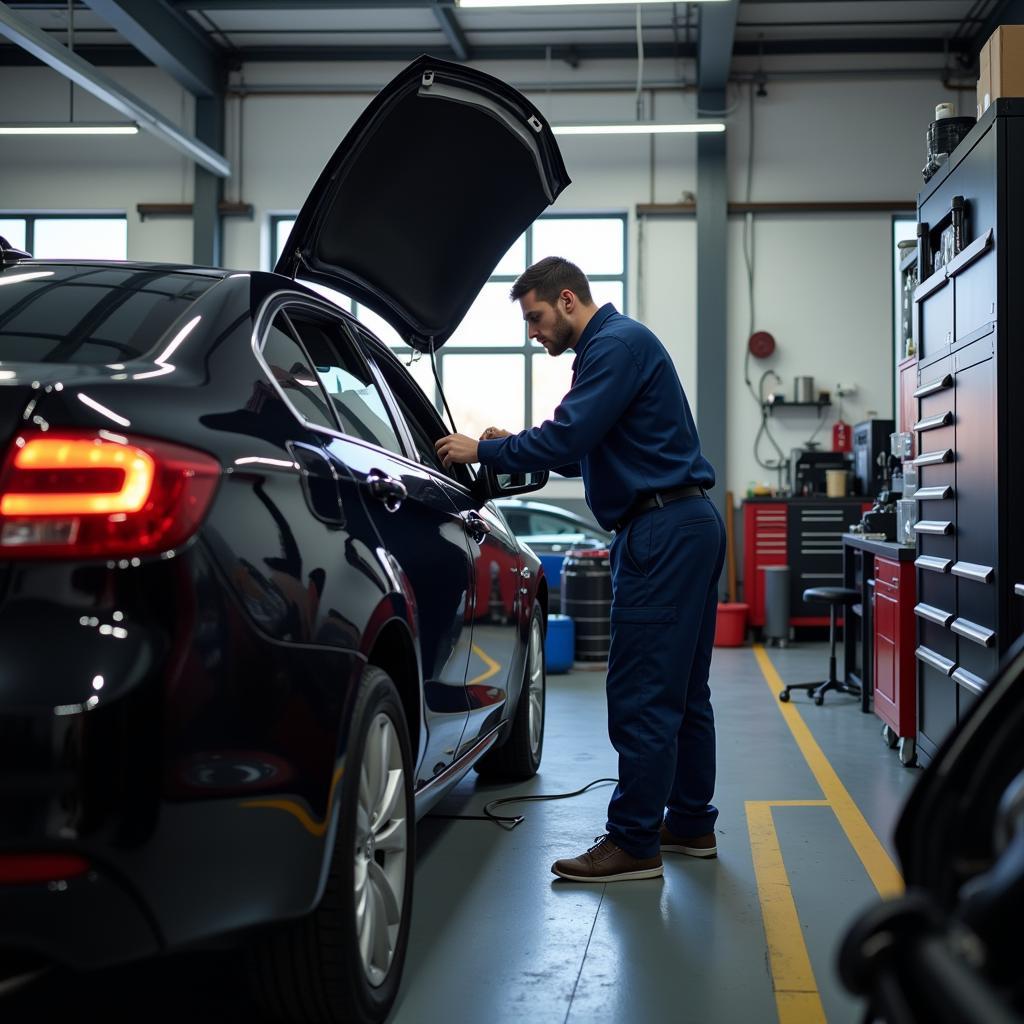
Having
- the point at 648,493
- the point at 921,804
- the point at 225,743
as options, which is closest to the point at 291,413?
the point at 225,743

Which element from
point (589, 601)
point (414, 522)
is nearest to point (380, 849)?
point (414, 522)

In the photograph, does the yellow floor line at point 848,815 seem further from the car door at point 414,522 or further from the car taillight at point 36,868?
the car taillight at point 36,868

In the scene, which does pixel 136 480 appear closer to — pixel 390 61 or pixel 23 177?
pixel 390 61

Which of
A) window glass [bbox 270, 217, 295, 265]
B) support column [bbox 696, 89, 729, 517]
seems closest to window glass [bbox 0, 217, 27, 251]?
window glass [bbox 270, 217, 295, 265]

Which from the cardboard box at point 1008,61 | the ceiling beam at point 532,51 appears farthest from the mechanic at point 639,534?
the ceiling beam at point 532,51

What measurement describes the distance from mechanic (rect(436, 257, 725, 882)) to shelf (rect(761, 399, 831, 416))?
26.6 ft

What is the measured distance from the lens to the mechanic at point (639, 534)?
3055 mm

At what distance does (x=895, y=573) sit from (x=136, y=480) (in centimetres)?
384

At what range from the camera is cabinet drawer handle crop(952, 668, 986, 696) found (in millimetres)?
3525

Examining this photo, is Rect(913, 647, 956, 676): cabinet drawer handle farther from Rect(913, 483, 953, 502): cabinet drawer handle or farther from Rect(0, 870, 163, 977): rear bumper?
Rect(0, 870, 163, 977): rear bumper

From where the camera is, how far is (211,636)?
1.53 metres

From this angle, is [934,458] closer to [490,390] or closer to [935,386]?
[935,386]

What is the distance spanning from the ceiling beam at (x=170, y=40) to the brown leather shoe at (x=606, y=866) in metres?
8.54

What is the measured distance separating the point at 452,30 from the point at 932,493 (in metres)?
8.13
